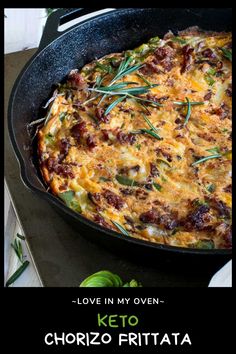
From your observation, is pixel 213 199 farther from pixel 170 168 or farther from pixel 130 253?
pixel 130 253

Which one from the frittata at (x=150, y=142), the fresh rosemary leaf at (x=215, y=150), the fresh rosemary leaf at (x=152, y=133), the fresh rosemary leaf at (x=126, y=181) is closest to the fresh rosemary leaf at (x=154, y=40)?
the frittata at (x=150, y=142)

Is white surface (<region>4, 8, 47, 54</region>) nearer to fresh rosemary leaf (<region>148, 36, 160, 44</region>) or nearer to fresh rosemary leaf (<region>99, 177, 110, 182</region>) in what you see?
fresh rosemary leaf (<region>148, 36, 160, 44</region>)

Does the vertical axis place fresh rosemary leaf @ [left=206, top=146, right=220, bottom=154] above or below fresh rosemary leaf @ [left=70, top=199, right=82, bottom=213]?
above

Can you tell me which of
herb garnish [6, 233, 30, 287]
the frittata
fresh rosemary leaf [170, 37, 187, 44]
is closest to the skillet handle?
the frittata

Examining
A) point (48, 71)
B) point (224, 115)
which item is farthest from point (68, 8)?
point (224, 115)

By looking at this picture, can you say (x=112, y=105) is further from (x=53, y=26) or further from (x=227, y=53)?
(x=227, y=53)

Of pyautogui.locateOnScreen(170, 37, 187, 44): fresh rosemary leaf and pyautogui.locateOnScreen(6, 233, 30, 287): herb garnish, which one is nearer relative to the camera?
pyautogui.locateOnScreen(6, 233, 30, 287): herb garnish
